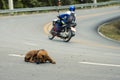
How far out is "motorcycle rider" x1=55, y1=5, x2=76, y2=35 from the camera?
19044 mm

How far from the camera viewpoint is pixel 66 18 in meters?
19.4

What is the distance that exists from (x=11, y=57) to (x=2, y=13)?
908 inches

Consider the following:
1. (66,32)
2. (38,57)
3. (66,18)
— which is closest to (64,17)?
(66,18)

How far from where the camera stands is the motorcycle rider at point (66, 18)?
1904 centimetres

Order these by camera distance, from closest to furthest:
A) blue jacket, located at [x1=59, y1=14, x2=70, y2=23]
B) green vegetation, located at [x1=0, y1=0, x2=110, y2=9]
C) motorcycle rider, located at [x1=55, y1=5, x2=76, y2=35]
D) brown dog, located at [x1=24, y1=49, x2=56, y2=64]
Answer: brown dog, located at [x1=24, y1=49, x2=56, y2=64]
motorcycle rider, located at [x1=55, y1=5, x2=76, y2=35]
blue jacket, located at [x1=59, y1=14, x2=70, y2=23]
green vegetation, located at [x1=0, y1=0, x2=110, y2=9]

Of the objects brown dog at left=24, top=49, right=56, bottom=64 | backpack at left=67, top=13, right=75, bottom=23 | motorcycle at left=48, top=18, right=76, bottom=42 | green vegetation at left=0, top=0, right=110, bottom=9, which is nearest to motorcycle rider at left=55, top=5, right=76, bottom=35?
backpack at left=67, top=13, right=75, bottom=23

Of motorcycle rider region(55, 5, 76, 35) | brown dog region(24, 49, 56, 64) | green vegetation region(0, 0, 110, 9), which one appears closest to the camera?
brown dog region(24, 49, 56, 64)

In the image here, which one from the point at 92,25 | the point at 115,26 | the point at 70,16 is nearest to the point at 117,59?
the point at 70,16

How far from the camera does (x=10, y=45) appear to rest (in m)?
16.4

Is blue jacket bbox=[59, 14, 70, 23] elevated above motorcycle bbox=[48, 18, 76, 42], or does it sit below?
above

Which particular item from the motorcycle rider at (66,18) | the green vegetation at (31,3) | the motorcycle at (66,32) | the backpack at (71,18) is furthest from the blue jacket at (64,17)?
the green vegetation at (31,3)

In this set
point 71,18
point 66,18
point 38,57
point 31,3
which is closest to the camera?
point 38,57

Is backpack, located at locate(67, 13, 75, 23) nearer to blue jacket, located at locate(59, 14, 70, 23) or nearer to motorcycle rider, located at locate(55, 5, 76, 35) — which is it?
motorcycle rider, located at locate(55, 5, 76, 35)

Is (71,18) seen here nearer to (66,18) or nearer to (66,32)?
(66,18)
